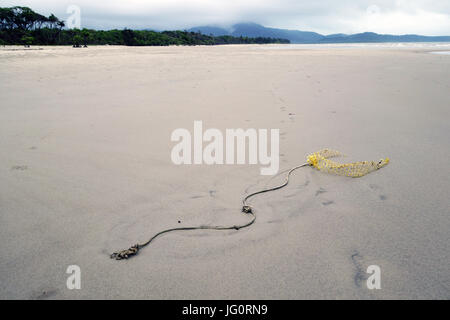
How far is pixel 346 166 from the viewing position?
2955 millimetres

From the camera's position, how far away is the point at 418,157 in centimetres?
316

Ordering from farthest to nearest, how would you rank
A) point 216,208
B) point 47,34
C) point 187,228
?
point 47,34 < point 216,208 < point 187,228

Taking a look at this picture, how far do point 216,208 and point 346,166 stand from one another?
158cm

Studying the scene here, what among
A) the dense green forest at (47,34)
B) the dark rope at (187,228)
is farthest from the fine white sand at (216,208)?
the dense green forest at (47,34)

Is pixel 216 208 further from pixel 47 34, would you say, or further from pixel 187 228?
pixel 47 34

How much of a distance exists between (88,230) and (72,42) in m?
40.4

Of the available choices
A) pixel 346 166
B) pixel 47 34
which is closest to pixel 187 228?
→ pixel 346 166

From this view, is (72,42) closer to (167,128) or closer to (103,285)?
(167,128)

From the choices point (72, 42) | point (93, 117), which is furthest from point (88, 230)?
point (72, 42)

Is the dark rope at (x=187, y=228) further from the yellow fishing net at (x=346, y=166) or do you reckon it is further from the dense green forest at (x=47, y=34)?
the dense green forest at (x=47, y=34)

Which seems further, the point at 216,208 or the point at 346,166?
the point at 346,166

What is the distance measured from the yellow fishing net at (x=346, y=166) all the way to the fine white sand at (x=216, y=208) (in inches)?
3.9

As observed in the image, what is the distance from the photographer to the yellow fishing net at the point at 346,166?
2.87 meters

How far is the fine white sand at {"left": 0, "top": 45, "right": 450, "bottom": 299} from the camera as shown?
162cm
